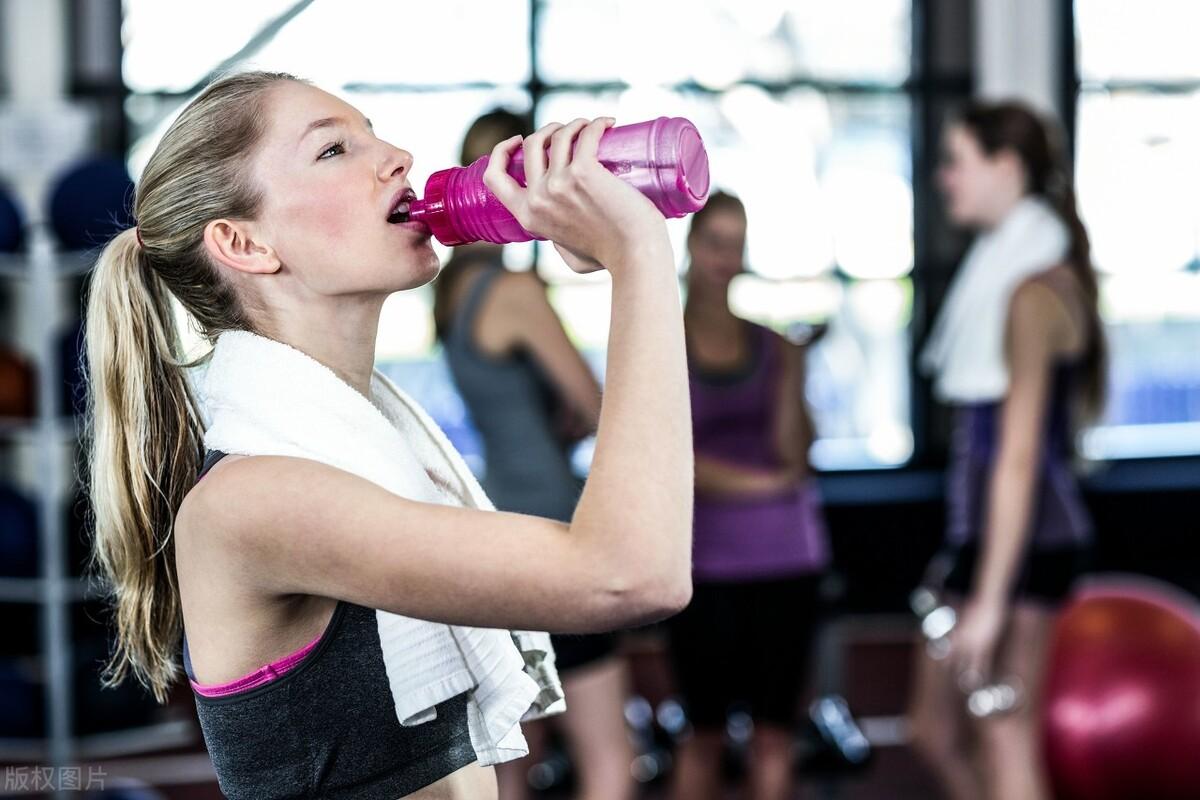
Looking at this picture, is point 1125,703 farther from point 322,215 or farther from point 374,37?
point 374,37

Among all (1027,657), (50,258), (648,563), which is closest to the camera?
(648,563)

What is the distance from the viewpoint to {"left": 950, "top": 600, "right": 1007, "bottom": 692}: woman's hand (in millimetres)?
2238

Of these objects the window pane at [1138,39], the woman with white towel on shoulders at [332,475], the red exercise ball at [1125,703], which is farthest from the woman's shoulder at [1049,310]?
the window pane at [1138,39]

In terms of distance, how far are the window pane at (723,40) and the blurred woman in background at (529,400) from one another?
7.70ft

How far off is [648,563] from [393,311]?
3.70 metres

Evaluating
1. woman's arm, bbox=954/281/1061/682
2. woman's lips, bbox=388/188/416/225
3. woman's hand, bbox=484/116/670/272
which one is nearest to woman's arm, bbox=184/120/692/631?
woman's hand, bbox=484/116/670/272

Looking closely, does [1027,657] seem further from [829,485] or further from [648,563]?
[829,485]

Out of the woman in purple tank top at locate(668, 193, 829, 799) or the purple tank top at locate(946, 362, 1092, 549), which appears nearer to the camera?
the purple tank top at locate(946, 362, 1092, 549)

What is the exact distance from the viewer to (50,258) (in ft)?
10.2

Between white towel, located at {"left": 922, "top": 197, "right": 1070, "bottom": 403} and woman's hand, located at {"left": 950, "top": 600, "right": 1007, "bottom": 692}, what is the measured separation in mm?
378

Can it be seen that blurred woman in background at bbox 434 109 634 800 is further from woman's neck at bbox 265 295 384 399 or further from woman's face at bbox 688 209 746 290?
woman's neck at bbox 265 295 384 399

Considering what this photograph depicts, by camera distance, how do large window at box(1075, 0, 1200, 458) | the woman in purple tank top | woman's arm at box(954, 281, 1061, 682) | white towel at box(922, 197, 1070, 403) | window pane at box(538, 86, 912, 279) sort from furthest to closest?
1. large window at box(1075, 0, 1200, 458)
2. window pane at box(538, 86, 912, 279)
3. the woman in purple tank top
4. white towel at box(922, 197, 1070, 403)
5. woman's arm at box(954, 281, 1061, 682)

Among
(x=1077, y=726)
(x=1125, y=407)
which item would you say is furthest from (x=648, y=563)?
(x=1125, y=407)

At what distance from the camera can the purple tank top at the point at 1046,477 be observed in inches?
90.8
